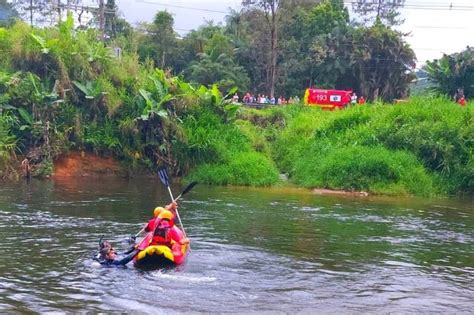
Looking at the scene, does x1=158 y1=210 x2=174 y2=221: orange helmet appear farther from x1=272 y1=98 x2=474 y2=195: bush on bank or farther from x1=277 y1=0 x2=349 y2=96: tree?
x1=277 y1=0 x2=349 y2=96: tree

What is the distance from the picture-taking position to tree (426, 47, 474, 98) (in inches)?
1567

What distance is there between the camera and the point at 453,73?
3988cm

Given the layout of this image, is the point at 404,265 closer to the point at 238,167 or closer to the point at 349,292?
the point at 349,292

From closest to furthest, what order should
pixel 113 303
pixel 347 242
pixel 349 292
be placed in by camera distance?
pixel 113 303
pixel 349 292
pixel 347 242

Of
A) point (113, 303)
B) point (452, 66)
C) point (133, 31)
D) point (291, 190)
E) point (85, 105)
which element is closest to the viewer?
point (113, 303)

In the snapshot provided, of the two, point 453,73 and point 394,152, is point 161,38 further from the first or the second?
point 394,152

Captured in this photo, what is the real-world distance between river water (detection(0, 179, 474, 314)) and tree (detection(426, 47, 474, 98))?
17601 mm

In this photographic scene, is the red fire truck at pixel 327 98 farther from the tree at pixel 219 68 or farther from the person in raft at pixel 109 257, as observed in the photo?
the person in raft at pixel 109 257

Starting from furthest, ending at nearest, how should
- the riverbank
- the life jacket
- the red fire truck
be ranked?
1. the red fire truck
2. the riverbank
3. the life jacket

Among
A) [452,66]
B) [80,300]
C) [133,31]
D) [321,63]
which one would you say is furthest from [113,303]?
[133,31]

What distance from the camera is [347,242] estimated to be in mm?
16531

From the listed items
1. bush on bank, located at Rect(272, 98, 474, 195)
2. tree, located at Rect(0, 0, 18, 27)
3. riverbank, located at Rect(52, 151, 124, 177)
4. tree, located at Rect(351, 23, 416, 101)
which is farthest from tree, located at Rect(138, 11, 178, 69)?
riverbank, located at Rect(52, 151, 124, 177)

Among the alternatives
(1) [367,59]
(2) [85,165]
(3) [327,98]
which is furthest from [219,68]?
(2) [85,165]

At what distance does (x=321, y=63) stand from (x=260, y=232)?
3412 cm
